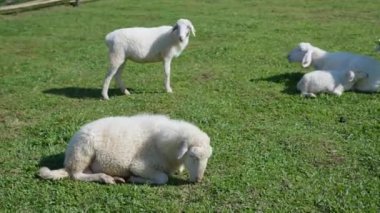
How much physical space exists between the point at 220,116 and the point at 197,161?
2744 millimetres

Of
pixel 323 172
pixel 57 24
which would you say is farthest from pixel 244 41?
pixel 323 172

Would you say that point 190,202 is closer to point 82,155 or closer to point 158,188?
point 158,188

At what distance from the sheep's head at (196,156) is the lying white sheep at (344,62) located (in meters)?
4.67

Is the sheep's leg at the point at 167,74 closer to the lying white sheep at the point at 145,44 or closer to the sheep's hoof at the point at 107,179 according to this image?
the lying white sheep at the point at 145,44

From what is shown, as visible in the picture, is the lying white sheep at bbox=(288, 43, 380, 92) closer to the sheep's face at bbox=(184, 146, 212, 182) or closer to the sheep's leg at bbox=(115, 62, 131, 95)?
the sheep's leg at bbox=(115, 62, 131, 95)

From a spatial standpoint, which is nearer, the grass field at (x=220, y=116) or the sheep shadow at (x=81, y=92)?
the grass field at (x=220, y=116)

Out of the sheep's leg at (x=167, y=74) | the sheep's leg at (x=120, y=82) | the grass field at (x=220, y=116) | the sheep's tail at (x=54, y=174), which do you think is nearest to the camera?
the grass field at (x=220, y=116)

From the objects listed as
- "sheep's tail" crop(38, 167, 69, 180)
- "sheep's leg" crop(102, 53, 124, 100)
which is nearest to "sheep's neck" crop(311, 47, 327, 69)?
"sheep's leg" crop(102, 53, 124, 100)

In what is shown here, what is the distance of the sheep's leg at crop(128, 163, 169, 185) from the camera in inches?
248

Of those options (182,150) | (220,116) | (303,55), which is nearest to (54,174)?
(182,150)

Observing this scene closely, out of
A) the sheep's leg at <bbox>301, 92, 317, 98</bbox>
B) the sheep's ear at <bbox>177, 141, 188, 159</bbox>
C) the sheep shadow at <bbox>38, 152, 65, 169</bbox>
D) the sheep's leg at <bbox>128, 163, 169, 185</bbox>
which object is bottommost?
the sheep shadow at <bbox>38, 152, 65, 169</bbox>

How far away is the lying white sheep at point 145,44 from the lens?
32.5 ft

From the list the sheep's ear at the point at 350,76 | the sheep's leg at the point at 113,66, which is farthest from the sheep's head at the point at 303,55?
the sheep's leg at the point at 113,66

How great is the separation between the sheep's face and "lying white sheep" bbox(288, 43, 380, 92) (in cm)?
469
